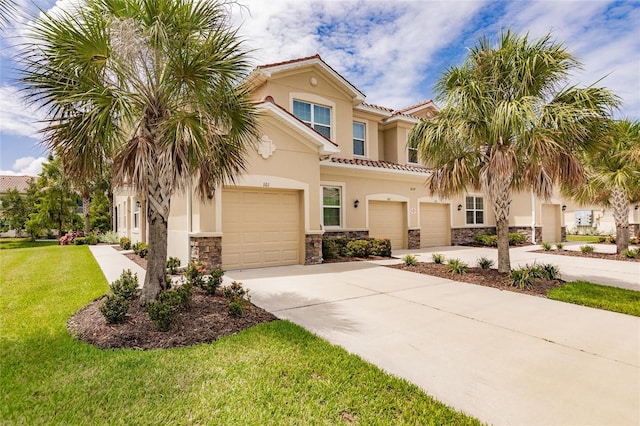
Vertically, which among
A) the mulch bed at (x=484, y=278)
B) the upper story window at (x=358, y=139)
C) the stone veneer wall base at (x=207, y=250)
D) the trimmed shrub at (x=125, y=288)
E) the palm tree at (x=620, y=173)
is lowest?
the mulch bed at (x=484, y=278)

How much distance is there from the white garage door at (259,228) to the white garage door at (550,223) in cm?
1762

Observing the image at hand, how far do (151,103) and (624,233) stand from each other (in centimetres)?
1744

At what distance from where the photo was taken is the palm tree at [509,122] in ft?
25.2

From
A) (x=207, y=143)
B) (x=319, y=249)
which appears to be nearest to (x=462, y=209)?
(x=319, y=249)

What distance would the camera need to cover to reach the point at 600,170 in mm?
13578

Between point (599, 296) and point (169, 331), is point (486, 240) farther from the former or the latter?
point (169, 331)

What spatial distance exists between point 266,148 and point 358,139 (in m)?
7.35

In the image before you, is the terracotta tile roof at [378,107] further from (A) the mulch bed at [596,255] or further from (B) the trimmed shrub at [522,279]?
(B) the trimmed shrub at [522,279]

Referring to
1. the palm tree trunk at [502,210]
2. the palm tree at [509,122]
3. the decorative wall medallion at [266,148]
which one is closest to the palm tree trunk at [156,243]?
the decorative wall medallion at [266,148]

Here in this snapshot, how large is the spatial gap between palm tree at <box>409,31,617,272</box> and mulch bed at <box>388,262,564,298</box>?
60 cm

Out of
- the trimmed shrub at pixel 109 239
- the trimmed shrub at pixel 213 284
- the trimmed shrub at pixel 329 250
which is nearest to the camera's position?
the trimmed shrub at pixel 213 284

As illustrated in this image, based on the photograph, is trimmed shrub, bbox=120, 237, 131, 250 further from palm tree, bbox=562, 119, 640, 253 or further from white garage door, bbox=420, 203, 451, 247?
palm tree, bbox=562, 119, 640, 253

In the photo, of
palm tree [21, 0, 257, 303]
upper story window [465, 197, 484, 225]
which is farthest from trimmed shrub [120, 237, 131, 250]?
upper story window [465, 197, 484, 225]

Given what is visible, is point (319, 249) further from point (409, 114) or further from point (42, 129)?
point (409, 114)
